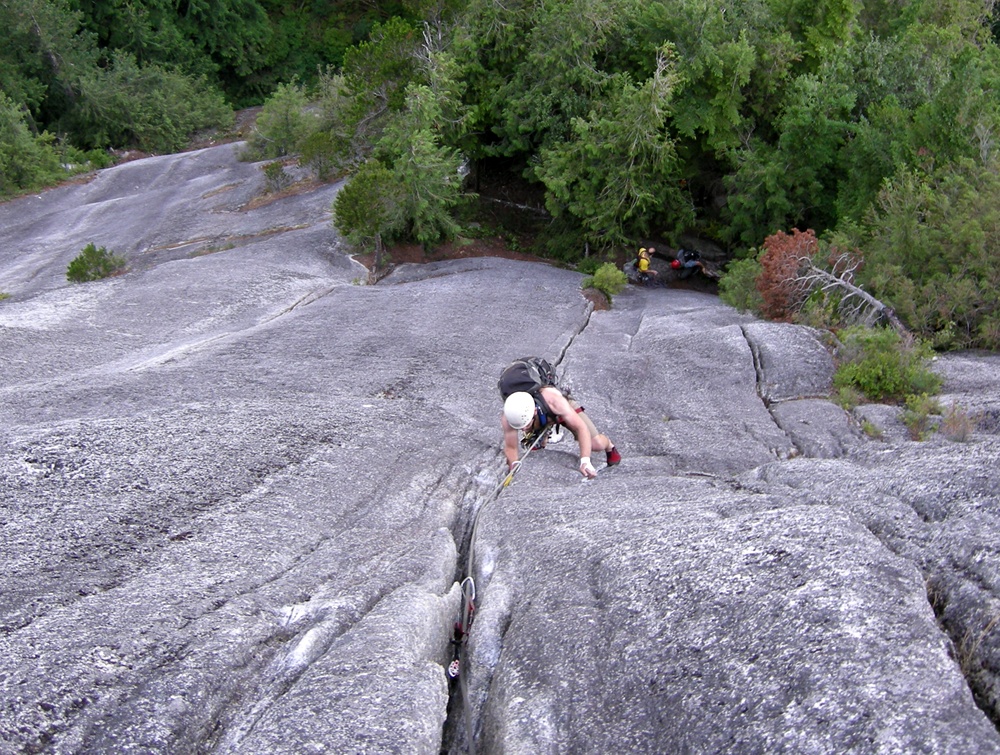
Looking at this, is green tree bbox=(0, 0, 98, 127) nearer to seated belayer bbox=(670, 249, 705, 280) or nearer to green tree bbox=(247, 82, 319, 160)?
green tree bbox=(247, 82, 319, 160)

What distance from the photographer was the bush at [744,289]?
14.9 meters

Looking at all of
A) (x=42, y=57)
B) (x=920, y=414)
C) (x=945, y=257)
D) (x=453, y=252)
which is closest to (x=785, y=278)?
(x=945, y=257)

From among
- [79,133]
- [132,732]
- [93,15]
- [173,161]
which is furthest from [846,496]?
[93,15]

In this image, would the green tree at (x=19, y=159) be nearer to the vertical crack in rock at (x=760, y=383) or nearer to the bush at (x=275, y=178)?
the bush at (x=275, y=178)

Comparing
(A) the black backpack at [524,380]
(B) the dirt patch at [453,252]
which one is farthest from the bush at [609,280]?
(A) the black backpack at [524,380]

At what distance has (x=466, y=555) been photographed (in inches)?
282

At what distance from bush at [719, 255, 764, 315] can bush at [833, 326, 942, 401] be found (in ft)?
12.2

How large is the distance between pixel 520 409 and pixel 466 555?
1.55m

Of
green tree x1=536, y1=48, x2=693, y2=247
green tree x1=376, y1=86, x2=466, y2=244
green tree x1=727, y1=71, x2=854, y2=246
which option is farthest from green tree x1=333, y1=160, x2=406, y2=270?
green tree x1=727, y1=71, x2=854, y2=246

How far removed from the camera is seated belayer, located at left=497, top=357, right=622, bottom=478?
24.8ft

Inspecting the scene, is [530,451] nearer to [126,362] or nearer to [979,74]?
[126,362]

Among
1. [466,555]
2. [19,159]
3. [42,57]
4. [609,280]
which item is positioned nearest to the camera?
[466,555]

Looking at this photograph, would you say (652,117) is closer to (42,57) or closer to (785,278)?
(785,278)

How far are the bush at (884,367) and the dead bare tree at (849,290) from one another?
1.41 metres
